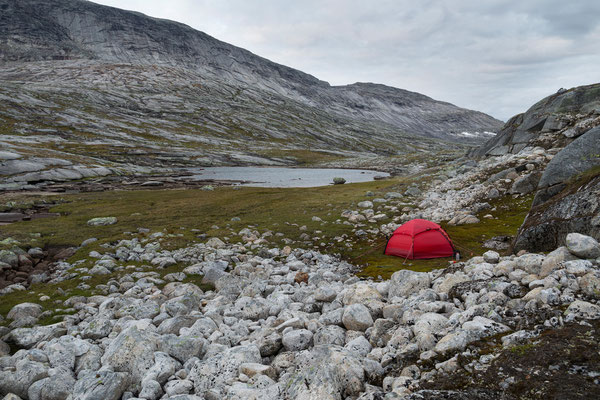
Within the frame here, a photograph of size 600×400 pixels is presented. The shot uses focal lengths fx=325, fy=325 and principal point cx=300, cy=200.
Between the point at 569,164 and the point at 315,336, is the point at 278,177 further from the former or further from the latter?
the point at 315,336

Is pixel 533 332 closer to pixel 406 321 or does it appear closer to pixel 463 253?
pixel 406 321

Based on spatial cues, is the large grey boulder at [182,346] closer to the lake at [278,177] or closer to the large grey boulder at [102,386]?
the large grey boulder at [102,386]

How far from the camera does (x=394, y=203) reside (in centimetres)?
3269

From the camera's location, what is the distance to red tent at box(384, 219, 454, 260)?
18531mm


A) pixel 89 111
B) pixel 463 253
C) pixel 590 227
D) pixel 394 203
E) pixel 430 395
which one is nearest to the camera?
pixel 430 395

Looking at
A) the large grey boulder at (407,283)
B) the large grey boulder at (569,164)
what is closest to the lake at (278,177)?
the large grey boulder at (569,164)

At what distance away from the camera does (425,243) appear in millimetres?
18672

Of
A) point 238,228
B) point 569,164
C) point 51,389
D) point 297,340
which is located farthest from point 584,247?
point 238,228

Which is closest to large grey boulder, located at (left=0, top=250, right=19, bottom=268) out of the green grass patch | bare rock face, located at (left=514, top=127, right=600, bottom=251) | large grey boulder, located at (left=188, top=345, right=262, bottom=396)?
large grey boulder, located at (left=188, top=345, right=262, bottom=396)

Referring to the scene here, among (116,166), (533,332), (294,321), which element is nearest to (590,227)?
(533,332)


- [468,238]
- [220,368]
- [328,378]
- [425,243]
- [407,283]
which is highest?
[407,283]

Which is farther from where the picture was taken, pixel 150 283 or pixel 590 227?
pixel 150 283

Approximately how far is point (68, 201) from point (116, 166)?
Answer: 55.9 metres

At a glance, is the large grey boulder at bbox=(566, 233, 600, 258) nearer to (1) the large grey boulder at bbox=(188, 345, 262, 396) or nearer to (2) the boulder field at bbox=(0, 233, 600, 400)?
(2) the boulder field at bbox=(0, 233, 600, 400)
